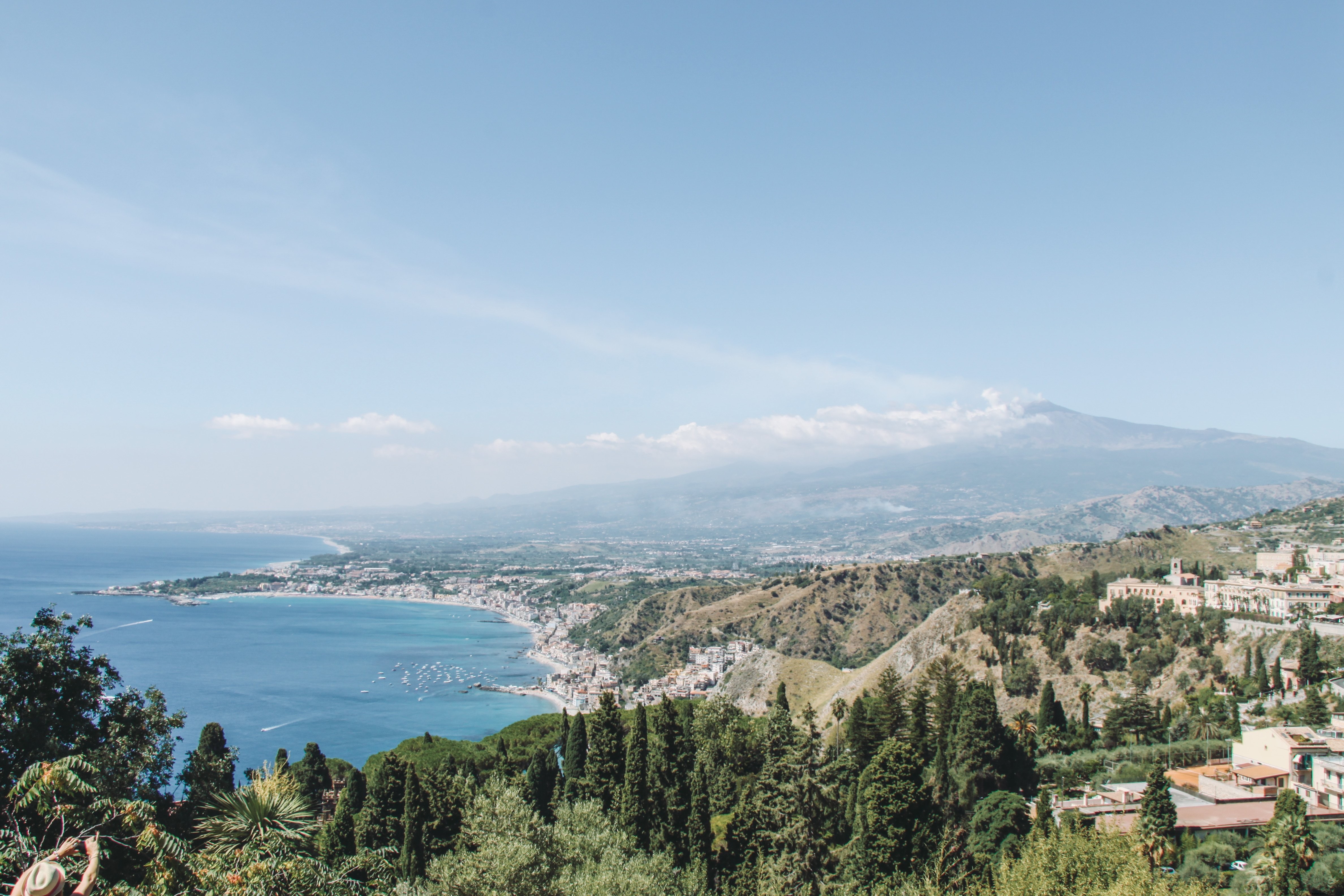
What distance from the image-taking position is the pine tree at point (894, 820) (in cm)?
2266

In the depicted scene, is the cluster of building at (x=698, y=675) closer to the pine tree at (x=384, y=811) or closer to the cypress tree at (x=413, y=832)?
the pine tree at (x=384, y=811)

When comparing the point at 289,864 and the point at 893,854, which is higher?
the point at 289,864

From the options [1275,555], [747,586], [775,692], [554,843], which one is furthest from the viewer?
[747,586]

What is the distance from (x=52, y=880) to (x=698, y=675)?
260ft

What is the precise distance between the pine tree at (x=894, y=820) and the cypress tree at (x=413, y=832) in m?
15.5

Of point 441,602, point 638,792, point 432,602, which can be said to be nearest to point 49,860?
point 638,792

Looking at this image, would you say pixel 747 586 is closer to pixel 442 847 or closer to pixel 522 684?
pixel 522 684

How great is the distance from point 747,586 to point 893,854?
93.1 metres

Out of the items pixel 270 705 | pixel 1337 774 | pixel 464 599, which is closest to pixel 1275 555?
pixel 1337 774

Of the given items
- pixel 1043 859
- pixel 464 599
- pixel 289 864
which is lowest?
pixel 464 599

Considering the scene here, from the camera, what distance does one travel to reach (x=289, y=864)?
739 cm

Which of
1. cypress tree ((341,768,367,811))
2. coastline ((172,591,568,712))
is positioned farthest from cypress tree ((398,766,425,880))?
coastline ((172,591,568,712))

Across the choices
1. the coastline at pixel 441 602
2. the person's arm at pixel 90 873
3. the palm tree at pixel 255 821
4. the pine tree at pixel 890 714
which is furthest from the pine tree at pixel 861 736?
the coastline at pixel 441 602

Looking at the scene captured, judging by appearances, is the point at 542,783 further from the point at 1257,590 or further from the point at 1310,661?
the point at 1257,590
